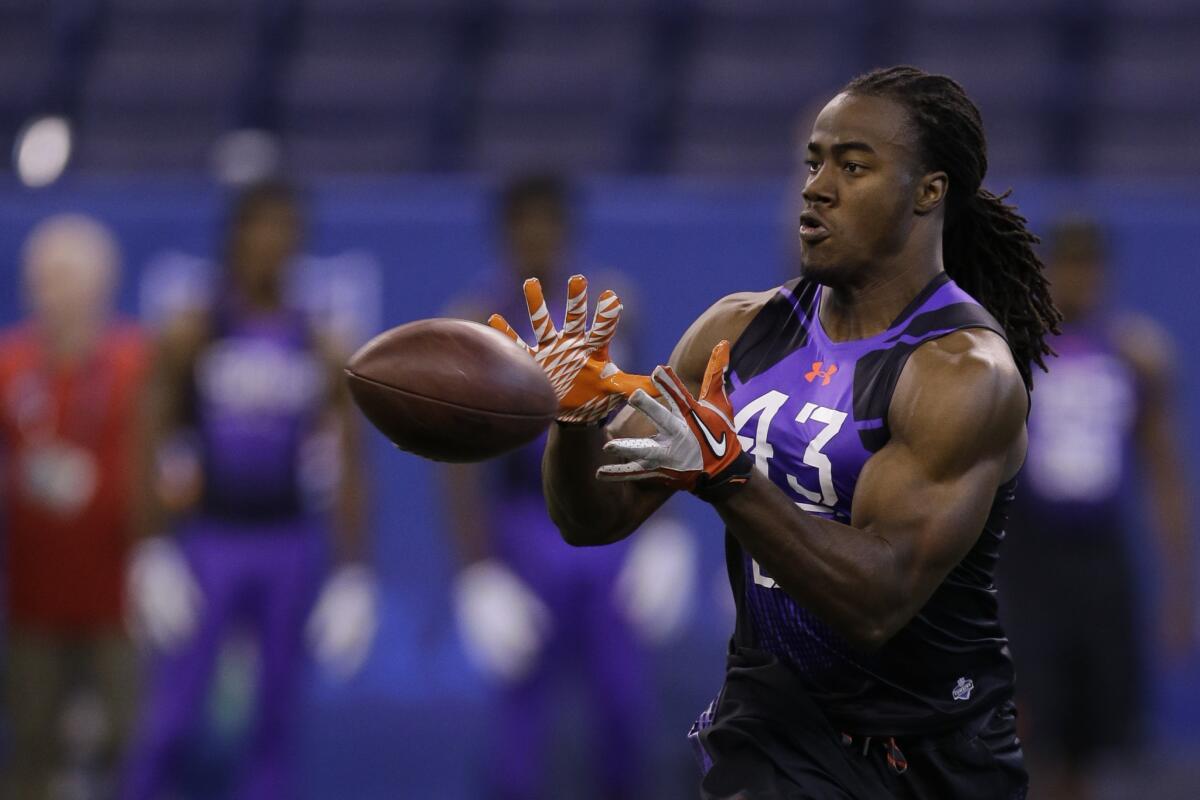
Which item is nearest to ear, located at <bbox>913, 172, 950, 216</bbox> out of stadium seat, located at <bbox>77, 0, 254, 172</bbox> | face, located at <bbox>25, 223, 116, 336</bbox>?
face, located at <bbox>25, 223, 116, 336</bbox>

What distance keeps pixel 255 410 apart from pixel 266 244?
60cm

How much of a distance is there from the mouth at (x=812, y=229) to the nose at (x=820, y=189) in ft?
0.08

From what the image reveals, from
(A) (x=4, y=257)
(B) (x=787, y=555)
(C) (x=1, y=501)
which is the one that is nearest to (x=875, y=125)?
(B) (x=787, y=555)

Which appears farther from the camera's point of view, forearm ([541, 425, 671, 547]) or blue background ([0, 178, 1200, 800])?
blue background ([0, 178, 1200, 800])

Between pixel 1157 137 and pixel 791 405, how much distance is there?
239 inches

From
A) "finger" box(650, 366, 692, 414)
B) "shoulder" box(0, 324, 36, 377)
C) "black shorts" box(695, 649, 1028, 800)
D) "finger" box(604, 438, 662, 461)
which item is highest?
"finger" box(650, 366, 692, 414)

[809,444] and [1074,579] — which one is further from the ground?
[809,444]

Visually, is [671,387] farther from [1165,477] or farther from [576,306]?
[1165,477]

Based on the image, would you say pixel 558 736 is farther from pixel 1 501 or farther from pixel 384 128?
pixel 384 128

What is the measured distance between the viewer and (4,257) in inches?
299

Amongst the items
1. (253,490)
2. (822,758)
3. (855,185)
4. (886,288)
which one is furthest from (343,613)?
(855,185)

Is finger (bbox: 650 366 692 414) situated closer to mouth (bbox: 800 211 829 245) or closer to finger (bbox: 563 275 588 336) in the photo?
A: finger (bbox: 563 275 588 336)

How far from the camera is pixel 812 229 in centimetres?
317

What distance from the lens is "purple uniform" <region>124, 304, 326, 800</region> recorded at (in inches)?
251
